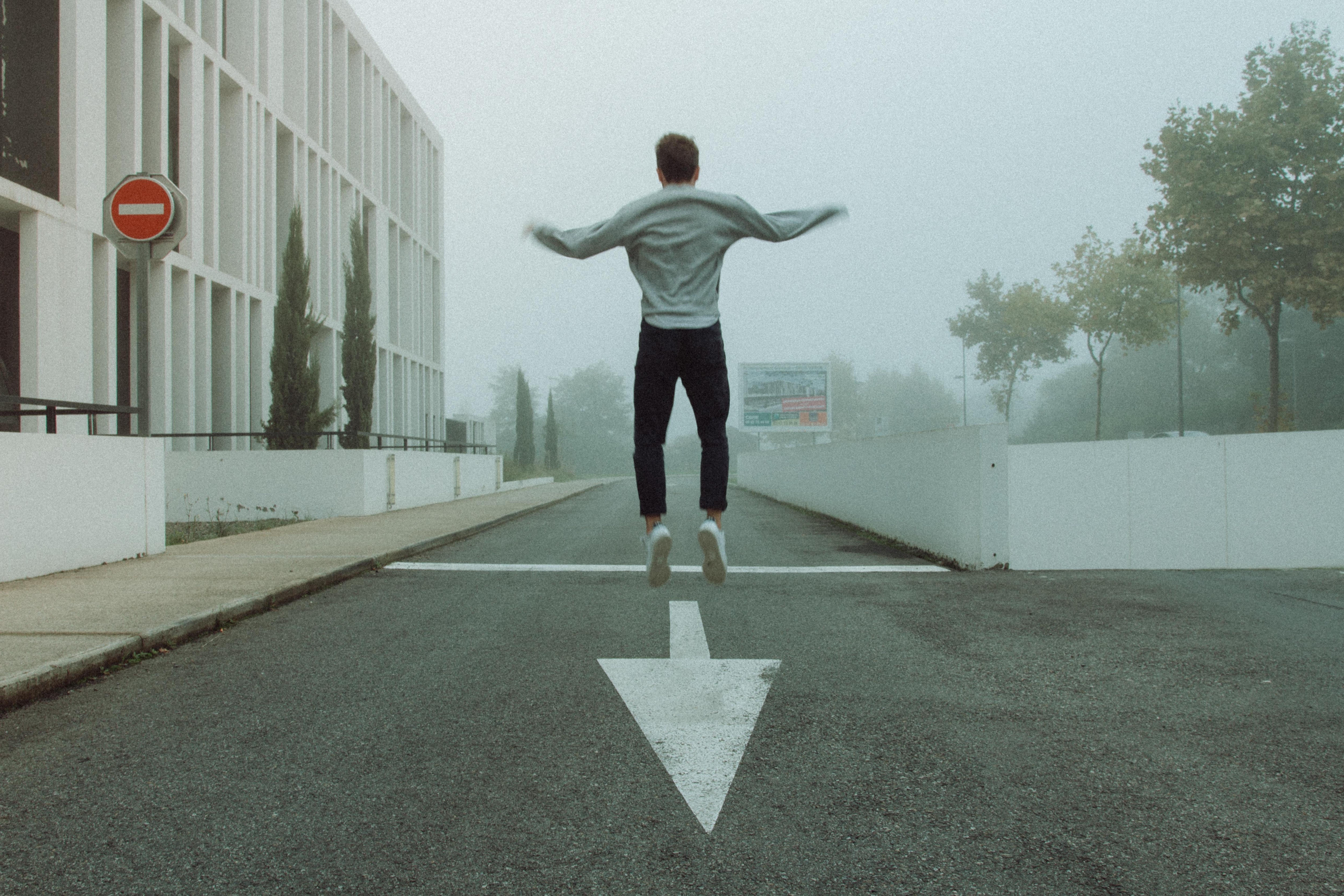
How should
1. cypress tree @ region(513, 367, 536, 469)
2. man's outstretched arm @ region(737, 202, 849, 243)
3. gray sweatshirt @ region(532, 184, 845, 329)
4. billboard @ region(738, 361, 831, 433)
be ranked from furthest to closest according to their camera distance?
cypress tree @ region(513, 367, 536, 469), billboard @ region(738, 361, 831, 433), man's outstretched arm @ region(737, 202, 849, 243), gray sweatshirt @ region(532, 184, 845, 329)

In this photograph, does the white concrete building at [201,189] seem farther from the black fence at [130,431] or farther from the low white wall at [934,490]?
the low white wall at [934,490]

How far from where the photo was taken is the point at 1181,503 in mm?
8500

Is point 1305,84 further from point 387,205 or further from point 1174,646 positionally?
point 1174,646

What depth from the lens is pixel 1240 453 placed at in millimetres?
8578

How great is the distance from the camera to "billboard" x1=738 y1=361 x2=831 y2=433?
46594 mm

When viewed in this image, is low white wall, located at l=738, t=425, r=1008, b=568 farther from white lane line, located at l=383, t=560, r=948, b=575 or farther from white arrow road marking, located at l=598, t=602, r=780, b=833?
white arrow road marking, located at l=598, t=602, r=780, b=833

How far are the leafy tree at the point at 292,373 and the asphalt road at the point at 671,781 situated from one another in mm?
12461

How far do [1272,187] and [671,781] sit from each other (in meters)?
38.5

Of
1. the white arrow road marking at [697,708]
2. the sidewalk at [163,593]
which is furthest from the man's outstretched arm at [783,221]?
the sidewalk at [163,593]

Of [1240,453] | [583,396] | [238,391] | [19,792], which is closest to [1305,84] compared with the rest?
[1240,453]

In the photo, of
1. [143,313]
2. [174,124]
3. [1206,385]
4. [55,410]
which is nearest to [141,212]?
[143,313]

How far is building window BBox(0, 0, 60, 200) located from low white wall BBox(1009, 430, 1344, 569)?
14056mm

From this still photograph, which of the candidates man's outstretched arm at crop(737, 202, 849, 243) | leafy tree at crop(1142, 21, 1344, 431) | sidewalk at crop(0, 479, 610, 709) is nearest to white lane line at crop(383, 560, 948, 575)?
sidewalk at crop(0, 479, 610, 709)

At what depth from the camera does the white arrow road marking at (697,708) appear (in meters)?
2.87
